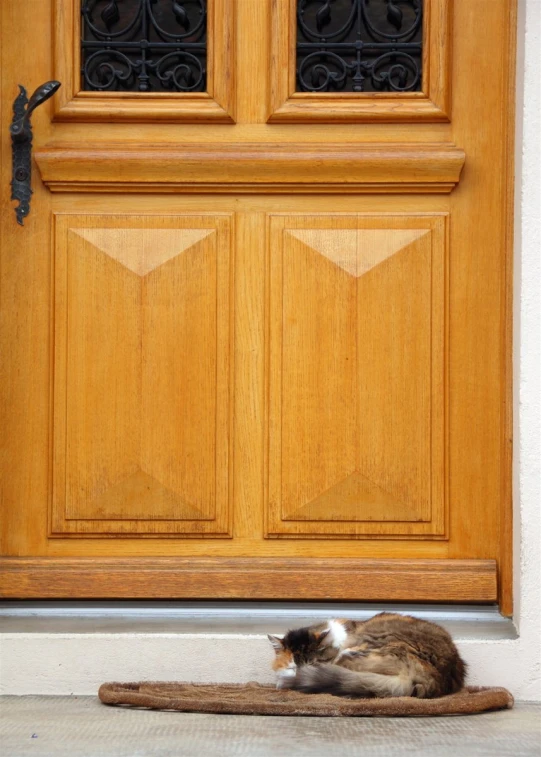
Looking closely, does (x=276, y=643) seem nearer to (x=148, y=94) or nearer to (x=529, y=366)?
(x=529, y=366)

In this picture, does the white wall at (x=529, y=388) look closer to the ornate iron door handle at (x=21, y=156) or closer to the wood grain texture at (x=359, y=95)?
the wood grain texture at (x=359, y=95)

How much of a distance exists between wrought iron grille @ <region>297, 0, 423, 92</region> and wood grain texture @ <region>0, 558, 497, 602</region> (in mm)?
1355

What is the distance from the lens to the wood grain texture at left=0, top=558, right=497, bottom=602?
2.81 metres

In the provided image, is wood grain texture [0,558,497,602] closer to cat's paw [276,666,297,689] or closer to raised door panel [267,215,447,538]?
raised door panel [267,215,447,538]

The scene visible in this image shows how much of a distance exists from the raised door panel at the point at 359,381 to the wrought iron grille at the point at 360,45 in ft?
1.32

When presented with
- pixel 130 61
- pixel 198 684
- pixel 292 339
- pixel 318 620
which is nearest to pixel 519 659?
pixel 318 620

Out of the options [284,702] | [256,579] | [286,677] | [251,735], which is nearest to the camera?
[251,735]

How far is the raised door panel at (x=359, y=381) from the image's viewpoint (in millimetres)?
2838

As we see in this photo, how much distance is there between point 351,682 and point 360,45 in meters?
1.72

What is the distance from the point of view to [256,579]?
283 centimetres

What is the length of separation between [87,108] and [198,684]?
1620mm

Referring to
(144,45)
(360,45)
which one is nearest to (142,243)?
(144,45)

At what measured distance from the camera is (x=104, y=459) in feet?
9.36

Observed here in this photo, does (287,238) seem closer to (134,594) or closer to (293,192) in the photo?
(293,192)
